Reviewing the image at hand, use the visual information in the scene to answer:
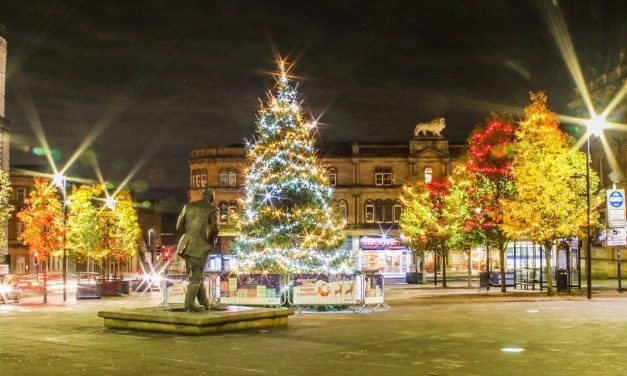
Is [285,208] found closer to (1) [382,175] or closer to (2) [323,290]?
(2) [323,290]

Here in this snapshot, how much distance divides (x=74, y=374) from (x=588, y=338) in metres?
10.3

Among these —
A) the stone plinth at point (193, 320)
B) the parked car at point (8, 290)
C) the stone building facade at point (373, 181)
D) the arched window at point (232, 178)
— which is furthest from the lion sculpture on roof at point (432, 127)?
the stone plinth at point (193, 320)

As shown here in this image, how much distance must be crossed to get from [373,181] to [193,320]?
6853cm

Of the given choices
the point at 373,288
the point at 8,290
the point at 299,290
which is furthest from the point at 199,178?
the point at 299,290

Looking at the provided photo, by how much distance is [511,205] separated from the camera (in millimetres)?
33750

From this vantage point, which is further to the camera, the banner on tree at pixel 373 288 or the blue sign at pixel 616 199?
the blue sign at pixel 616 199

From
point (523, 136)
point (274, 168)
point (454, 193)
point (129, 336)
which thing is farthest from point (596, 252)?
point (129, 336)

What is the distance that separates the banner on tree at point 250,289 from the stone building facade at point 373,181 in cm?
5639

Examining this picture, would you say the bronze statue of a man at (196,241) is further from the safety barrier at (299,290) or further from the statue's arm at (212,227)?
the safety barrier at (299,290)

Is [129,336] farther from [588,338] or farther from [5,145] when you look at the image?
[5,145]

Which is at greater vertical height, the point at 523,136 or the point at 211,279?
the point at 523,136

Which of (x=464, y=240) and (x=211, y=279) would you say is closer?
(x=211, y=279)

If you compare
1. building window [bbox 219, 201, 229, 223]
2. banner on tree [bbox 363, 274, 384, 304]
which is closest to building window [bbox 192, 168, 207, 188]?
building window [bbox 219, 201, 229, 223]

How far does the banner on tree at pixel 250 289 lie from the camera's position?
25453 millimetres
